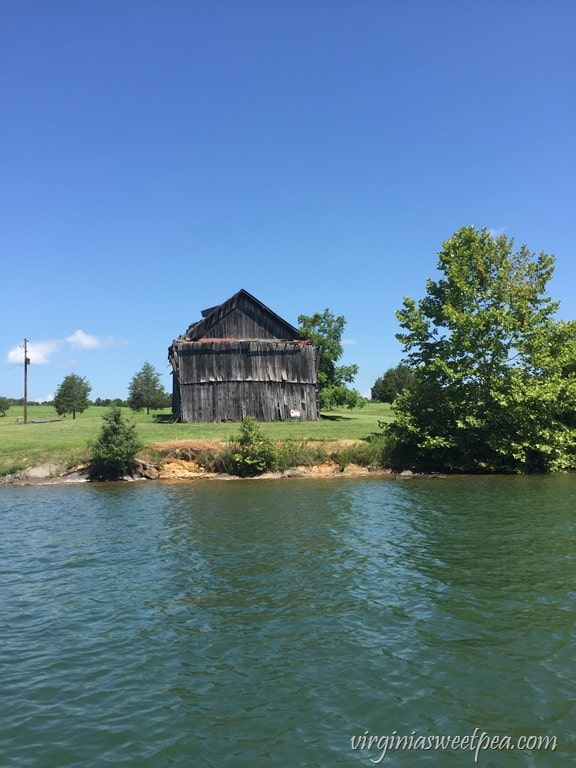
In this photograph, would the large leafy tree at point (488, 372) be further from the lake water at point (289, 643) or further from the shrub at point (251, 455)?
the lake water at point (289, 643)

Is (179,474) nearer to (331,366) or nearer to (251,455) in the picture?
(251,455)

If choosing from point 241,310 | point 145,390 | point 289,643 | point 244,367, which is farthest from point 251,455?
point 145,390

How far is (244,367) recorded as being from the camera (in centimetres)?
4878

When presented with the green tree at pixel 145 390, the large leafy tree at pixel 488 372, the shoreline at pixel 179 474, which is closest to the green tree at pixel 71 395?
the green tree at pixel 145 390

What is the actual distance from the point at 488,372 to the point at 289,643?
2729 centimetres

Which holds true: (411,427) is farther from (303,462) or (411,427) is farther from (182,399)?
(182,399)

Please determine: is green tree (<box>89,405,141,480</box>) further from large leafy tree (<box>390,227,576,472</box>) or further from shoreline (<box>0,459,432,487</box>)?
large leafy tree (<box>390,227,576,472</box>)

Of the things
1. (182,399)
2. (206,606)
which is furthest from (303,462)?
(206,606)

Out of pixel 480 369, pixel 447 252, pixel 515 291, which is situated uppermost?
pixel 447 252

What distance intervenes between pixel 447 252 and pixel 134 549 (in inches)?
1050

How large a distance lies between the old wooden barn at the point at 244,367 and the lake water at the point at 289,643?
29431 mm

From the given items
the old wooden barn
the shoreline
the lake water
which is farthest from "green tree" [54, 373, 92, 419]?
the lake water

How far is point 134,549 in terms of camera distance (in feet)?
52.5

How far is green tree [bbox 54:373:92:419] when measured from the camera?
6912 cm
